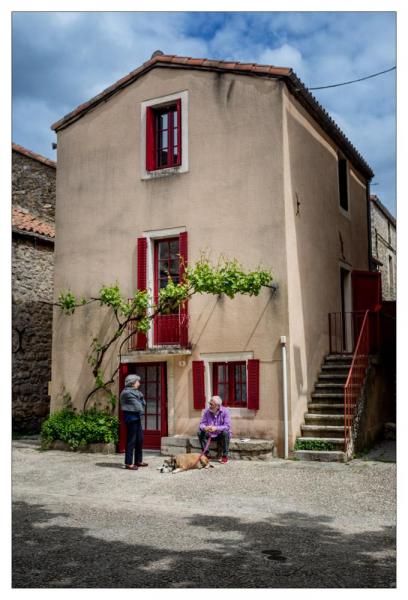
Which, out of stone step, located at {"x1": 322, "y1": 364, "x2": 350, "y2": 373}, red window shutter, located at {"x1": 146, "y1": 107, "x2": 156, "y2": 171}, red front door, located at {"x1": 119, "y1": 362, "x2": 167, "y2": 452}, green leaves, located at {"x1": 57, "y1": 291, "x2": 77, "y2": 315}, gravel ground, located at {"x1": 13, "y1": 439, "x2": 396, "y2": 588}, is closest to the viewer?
gravel ground, located at {"x1": 13, "y1": 439, "x2": 396, "y2": 588}

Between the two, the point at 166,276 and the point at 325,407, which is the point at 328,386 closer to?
the point at 325,407

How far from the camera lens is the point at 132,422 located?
9.11m

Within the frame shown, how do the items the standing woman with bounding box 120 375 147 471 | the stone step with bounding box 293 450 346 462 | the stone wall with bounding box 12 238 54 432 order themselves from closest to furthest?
the stone step with bounding box 293 450 346 462
the standing woman with bounding box 120 375 147 471
the stone wall with bounding box 12 238 54 432

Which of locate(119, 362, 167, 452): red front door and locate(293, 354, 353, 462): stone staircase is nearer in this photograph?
locate(293, 354, 353, 462): stone staircase

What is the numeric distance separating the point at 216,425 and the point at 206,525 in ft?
11.8

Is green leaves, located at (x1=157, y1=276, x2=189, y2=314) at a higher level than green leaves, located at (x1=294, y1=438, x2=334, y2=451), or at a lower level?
higher

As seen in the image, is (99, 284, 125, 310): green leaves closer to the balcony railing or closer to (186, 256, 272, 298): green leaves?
the balcony railing

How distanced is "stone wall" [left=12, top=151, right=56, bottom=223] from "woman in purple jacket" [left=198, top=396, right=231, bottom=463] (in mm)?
7157

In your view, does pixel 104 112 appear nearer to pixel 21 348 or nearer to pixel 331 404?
pixel 21 348

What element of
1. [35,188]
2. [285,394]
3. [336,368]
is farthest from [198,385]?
[35,188]

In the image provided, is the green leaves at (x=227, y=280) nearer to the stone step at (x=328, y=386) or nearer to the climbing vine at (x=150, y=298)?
the climbing vine at (x=150, y=298)

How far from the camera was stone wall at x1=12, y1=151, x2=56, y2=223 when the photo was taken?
1442cm

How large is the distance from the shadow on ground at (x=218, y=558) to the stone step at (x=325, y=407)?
4.13 m

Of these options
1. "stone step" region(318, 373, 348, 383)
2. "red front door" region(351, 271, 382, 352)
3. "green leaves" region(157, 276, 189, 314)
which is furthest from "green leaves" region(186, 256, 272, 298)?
"red front door" region(351, 271, 382, 352)
